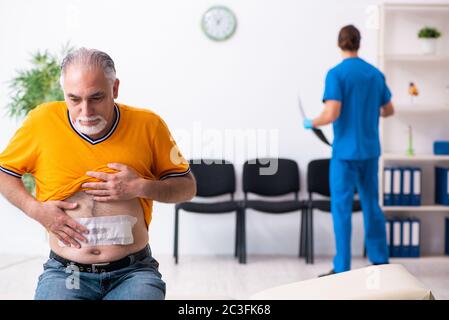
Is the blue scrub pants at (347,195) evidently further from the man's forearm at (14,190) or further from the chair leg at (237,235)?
the man's forearm at (14,190)

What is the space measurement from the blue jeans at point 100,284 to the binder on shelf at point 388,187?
304 centimetres

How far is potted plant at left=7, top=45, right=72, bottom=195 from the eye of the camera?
4.28m

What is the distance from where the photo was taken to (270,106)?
4.50 m

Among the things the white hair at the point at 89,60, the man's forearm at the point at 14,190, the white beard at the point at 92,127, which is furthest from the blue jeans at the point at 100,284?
the white hair at the point at 89,60

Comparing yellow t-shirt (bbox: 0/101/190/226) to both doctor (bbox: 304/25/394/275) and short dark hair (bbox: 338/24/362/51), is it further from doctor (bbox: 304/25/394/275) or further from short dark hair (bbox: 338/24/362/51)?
short dark hair (bbox: 338/24/362/51)

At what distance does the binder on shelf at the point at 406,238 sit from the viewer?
438 centimetres

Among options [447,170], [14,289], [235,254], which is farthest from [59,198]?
[447,170]

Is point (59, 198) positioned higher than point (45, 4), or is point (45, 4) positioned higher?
point (45, 4)

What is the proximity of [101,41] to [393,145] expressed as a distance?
2.08 meters

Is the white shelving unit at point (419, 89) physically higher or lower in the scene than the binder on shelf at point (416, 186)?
higher

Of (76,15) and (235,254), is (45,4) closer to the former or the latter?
(76,15)

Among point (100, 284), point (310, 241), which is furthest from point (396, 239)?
point (100, 284)

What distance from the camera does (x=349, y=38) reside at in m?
3.50

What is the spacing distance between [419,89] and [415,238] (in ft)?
3.29
